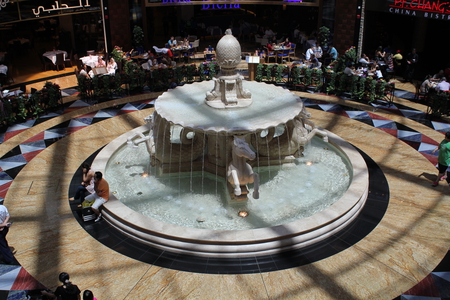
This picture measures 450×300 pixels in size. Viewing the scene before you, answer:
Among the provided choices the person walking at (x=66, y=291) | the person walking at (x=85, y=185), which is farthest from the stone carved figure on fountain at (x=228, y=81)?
the person walking at (x=66, y=291)

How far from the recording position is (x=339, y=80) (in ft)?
46.5

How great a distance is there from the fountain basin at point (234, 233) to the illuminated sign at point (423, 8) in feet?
34.8

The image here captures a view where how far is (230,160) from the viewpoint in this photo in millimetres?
8438

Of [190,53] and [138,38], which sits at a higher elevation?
[138,38]

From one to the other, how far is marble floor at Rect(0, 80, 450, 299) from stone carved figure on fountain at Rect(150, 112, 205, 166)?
2020 millimetres

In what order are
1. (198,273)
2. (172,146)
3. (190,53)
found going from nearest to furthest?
(198,273), (172,146), (190,53)

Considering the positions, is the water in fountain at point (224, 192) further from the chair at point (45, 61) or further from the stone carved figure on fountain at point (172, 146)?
the chair at point (45, 61)

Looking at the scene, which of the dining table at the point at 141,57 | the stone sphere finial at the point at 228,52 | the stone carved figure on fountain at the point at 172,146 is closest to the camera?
the stone sphere finial at the point at 228,52

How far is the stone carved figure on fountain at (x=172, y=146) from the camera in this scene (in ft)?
28.9

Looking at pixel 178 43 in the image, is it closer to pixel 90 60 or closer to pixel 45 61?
pixel 90 60

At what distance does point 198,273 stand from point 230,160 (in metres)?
2.87

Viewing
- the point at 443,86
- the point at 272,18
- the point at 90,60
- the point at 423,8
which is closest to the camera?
the point at 443,86

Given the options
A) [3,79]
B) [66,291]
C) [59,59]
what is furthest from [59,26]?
[66,291]

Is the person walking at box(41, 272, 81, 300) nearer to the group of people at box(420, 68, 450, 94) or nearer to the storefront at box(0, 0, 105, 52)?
the group of people at box(420, 68, 450, 94)
